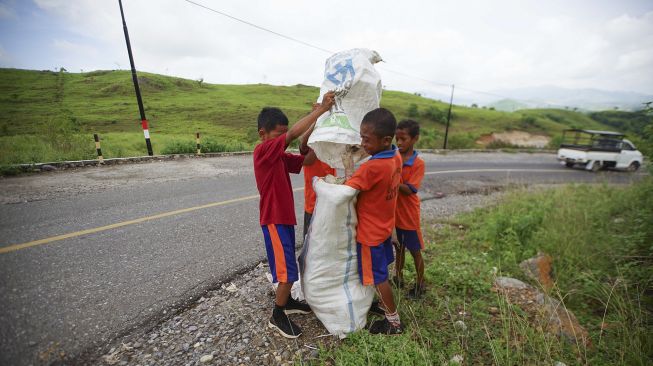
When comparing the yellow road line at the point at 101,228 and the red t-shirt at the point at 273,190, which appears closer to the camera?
the red t-shirt at the point at 273,190

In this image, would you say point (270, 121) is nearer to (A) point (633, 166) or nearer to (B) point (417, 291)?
(B) point (417, 291)

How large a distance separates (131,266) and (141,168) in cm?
620

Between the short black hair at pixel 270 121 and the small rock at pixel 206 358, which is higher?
the short black hair at pixel 270 121

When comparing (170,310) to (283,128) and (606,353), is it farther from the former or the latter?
(606,353)

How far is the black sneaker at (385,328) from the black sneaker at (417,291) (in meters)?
0.59

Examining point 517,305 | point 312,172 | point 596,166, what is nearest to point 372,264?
point 312,172

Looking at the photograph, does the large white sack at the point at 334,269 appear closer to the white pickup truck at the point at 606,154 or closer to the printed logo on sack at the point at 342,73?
the printed logo on sack at the point at 342,73

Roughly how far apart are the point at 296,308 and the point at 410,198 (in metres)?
1.43

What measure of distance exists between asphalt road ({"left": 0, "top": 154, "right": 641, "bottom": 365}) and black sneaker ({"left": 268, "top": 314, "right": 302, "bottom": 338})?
103 cm

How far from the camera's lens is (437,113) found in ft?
123

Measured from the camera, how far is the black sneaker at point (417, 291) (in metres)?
2.93

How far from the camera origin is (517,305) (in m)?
2.84

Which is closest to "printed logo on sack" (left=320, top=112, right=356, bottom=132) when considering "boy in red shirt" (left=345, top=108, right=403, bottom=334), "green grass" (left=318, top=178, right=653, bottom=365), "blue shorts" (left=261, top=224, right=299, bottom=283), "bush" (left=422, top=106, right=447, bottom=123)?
"boy in red shirt" (left=345, top=108, right=403, bottom=334)

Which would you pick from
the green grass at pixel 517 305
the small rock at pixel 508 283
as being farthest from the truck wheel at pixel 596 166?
the small rock at pixel 508 283
